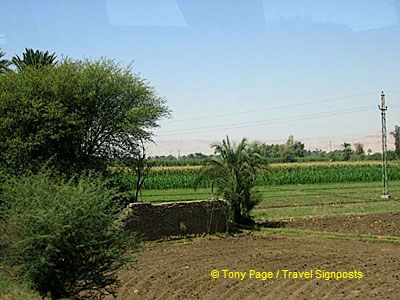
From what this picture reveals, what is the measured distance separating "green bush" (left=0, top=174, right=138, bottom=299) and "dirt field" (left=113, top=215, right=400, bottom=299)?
7.47 feet

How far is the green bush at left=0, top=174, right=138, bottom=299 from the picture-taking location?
36.7 ft

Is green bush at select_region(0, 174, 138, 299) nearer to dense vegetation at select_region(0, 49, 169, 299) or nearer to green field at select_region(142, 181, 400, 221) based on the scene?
dense vegetation at select_region(0, 49, 169, 299)

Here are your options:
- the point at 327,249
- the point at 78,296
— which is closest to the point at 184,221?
the point at 327,249

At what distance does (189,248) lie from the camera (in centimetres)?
2169

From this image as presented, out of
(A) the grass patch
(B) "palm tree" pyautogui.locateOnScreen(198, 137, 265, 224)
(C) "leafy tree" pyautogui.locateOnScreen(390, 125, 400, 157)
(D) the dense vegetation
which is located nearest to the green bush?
(D) the dense vegetation

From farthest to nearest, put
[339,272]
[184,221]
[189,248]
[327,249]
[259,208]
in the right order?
[259,208], [184,221], [189,248], [327,249], [339,272]

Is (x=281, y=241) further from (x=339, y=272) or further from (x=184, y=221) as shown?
(x=339, y=272)

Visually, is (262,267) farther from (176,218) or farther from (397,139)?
(397,139)

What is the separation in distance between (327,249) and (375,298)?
7185mm

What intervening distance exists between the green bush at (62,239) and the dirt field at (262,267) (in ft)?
7.47

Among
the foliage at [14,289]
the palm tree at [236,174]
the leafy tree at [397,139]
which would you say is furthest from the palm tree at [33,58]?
the leafy tree at [397,139]

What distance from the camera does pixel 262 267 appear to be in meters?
16.8
